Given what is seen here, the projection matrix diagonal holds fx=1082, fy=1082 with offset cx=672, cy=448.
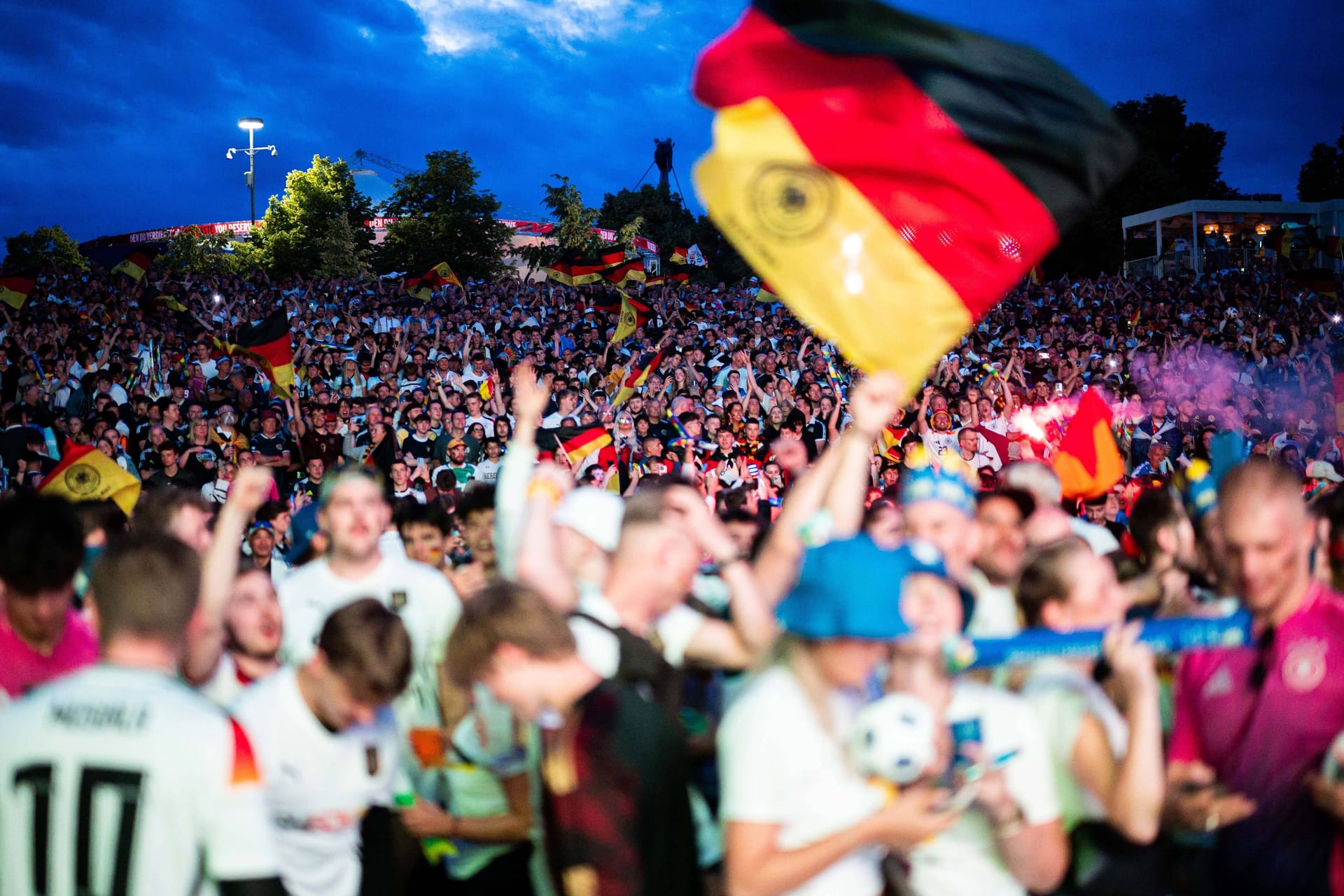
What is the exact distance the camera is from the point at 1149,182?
5509 centimetres

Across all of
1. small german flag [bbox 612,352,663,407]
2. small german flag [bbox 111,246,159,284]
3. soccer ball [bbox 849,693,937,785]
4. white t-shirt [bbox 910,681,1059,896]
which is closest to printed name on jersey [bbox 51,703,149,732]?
soccer ball [bbox 849,693,937,785]

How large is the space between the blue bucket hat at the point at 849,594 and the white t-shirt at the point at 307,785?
145 centimetres

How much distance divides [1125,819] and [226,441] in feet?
34.7

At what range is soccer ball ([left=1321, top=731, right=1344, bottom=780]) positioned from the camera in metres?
2.65

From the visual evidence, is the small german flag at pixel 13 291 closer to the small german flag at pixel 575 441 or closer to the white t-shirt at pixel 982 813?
the small german flag at pixel 575 441

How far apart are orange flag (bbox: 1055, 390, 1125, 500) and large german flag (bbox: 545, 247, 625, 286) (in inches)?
659

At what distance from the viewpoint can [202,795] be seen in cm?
244

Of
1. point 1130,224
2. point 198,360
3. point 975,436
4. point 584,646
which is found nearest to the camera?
point 584,646

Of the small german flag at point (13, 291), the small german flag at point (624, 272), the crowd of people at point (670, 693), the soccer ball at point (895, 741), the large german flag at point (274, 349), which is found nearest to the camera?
the soccer ball at point (895, 741)

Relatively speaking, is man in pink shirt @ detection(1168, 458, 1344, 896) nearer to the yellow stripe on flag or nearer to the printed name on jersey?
the yellow stripe on flag

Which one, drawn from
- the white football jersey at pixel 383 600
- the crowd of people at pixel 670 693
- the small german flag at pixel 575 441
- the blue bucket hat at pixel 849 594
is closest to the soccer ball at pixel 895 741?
the crowd of people at pixel 670 693

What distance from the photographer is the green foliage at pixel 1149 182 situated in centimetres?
5175

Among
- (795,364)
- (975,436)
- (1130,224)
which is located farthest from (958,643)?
(1130,224)

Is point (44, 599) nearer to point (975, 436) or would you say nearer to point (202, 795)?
point (202, 795)
